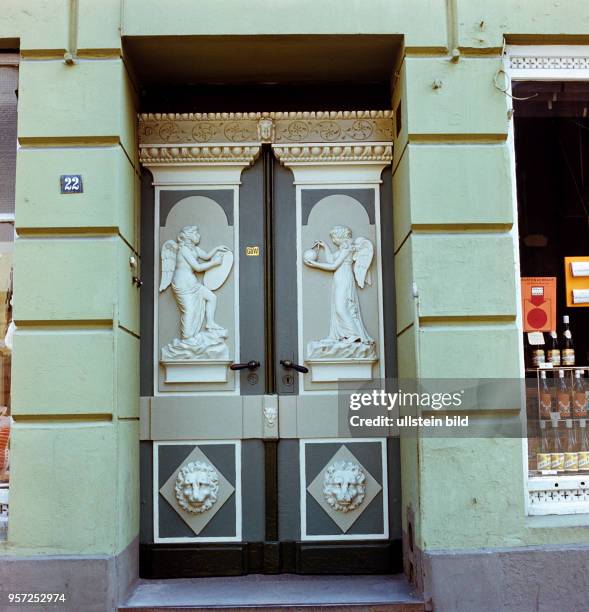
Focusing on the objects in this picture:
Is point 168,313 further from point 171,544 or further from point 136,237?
point 171,544

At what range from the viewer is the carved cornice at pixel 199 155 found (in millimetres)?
5473

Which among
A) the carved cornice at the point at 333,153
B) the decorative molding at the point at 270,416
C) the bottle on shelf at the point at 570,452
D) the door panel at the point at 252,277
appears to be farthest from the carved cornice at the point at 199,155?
the bottle on shelf at the point at 570,452

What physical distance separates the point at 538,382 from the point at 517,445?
53cm

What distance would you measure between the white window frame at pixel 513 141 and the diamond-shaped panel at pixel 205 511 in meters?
2.14

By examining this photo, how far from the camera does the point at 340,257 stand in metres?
5.46

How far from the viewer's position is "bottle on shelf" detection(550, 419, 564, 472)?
4.96m

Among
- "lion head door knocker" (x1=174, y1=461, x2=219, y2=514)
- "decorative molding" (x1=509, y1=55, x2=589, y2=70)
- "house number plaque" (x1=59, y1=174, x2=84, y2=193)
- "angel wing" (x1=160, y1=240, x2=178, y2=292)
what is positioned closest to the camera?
"house number plaque" (x1=59, y1=174, x2=84, y2=193)

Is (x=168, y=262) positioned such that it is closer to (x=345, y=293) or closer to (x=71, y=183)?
(x=71, y=183)

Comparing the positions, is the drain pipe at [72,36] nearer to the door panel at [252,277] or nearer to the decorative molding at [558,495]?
the door panel at [252,277]

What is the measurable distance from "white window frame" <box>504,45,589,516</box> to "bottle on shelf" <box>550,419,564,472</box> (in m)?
0.07

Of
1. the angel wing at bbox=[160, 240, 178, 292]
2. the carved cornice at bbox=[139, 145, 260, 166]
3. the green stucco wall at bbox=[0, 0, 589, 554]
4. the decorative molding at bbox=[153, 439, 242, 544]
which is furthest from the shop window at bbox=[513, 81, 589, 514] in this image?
the angel wing at bbox=[160, 240, 178, 292]

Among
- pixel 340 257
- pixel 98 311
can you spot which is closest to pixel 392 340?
pixel 340 257

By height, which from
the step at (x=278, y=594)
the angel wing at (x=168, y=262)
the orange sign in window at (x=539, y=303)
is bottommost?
the step at (x=278, y=594)

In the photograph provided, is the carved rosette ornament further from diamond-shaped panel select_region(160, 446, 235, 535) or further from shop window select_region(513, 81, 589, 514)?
diamond-shaped panel select_region(160, 446, 235, 535)
